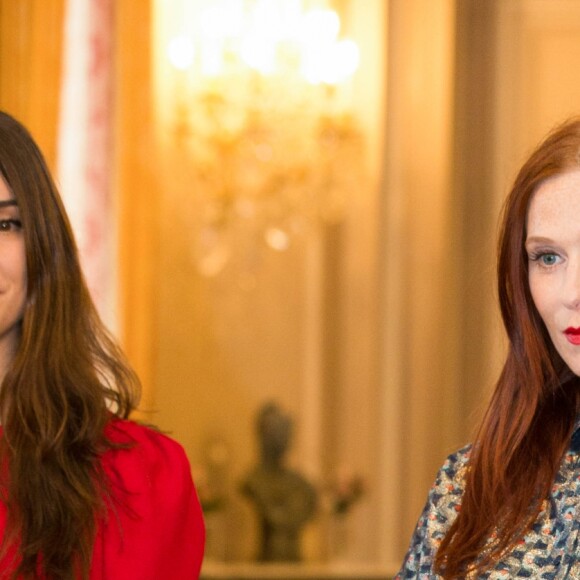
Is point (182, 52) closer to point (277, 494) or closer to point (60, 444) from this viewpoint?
point (277, 494)

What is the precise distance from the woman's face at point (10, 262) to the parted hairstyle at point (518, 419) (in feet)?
2.74

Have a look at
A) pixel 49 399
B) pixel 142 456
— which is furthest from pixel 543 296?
pixel 49 399

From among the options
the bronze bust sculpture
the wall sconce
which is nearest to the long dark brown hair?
the wall sconce

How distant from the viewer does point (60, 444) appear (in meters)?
2.25

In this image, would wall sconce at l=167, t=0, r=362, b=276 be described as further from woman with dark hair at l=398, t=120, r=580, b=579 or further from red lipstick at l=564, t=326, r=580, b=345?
red lipstick at l=564, t=326, r=580, b=345

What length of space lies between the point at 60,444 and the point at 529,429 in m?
0.82

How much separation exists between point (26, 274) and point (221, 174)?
4429mm

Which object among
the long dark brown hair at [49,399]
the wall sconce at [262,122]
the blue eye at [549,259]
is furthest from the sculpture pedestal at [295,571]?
the blue eye at [549,259]

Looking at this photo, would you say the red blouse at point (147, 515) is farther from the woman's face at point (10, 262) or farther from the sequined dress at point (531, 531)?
the sequined dress at point (531, 531)

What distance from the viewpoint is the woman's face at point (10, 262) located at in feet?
7.29

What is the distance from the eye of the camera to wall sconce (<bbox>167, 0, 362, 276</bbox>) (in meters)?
6.44

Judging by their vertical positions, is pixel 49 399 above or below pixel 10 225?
below

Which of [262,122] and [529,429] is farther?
[262,122]

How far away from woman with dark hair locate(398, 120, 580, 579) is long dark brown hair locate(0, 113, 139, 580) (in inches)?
23.3
